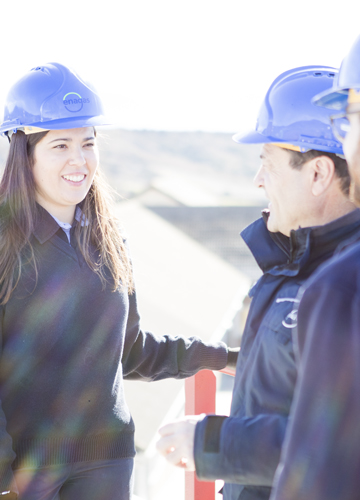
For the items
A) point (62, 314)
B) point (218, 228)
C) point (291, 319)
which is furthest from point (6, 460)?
point (218, 228)

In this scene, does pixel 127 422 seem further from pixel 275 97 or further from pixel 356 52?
pixel 356 52

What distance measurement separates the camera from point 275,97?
1.61 m

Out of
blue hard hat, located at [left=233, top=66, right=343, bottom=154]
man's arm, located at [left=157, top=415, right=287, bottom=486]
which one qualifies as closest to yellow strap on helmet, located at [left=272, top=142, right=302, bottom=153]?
blue hard hat, located at [left=233, top=66, right=343, bottom=154]

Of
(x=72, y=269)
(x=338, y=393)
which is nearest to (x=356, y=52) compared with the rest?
(x=338, y=393)

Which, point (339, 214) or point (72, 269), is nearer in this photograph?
point (339, 214)

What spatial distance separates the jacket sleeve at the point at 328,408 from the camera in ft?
2.53

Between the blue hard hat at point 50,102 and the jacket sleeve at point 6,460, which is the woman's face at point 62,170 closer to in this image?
the blue hard hat at point 50,102

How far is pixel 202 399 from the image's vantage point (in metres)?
2.31

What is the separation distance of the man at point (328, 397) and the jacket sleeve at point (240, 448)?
0.32m

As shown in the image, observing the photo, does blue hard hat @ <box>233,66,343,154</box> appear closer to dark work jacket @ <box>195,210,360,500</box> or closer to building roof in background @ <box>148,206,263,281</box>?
dark work jacket @ <box>195,210,360,500</box>

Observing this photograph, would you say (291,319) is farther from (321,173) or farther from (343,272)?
(343,272)

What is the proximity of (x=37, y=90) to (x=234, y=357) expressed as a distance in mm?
1284

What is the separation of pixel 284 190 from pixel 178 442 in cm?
71

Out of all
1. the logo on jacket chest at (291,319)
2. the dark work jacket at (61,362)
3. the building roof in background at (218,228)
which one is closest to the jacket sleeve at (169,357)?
the dark work jacket at (61,362)
